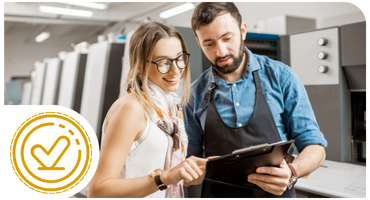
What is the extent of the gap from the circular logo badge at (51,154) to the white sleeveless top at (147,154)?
0.13 metres

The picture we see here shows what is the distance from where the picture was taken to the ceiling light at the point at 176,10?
868mm

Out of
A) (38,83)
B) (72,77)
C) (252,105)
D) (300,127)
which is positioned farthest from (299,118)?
(38,83)

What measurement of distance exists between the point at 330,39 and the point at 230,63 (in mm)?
393

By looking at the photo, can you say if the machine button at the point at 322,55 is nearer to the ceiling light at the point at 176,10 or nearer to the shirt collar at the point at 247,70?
the shirt collar at the point at 247,70

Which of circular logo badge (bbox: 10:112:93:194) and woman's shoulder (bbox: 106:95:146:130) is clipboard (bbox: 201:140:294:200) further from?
circular logo badge (bbox: 10:112:93:194)

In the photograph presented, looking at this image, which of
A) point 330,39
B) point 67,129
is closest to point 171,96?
point 67,129

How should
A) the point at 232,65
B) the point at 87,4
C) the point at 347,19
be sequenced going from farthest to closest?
the point at 87,4
the point at 347,19
the point at 232,65

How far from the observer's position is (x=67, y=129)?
76 centimetres

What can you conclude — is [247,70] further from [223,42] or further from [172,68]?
[172,68]

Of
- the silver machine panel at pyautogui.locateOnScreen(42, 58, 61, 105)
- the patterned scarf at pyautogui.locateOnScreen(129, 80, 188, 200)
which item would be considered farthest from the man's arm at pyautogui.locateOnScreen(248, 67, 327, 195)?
the silver machine panel at pyautogui.locateOnScreen(42, 58, 61, 105)

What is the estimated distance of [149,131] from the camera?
2.29ft

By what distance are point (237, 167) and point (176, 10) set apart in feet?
1.74

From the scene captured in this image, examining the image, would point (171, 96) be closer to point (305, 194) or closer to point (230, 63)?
point (230, 63)

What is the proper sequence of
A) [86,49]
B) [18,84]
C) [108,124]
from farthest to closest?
[18,84] → [86,49] → [108,124]
